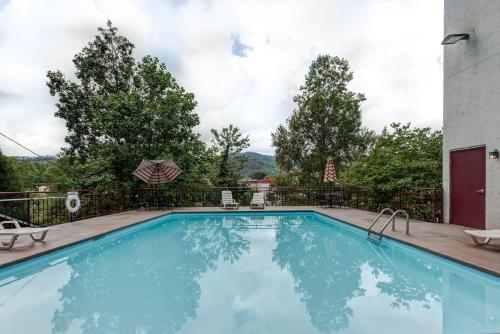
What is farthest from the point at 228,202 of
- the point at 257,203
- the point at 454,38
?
the point at 454,38

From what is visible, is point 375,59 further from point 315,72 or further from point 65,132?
point 65,132

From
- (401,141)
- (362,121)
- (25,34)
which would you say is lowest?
(401,141)

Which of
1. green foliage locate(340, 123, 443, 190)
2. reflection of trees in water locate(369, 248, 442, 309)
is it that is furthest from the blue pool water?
green foliage locate(340, 123, 443, 190)

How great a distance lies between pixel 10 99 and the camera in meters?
16.6

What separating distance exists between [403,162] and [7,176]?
21780 mm

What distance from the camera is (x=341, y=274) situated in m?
4.38

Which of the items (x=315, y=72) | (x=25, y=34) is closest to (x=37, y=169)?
(x=25, y=34)

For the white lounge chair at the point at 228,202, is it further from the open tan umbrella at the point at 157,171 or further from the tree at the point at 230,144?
the tree at the point at 230,144

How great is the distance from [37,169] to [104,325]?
5076 centimetres

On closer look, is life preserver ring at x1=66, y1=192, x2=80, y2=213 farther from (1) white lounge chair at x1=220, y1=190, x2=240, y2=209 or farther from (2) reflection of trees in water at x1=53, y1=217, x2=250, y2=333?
(1) white lounge chair at x1=220, y1=190, x2=240, y2=209

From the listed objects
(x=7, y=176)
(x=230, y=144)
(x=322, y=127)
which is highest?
(x=322, y=127)

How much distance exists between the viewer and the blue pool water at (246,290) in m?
2.83

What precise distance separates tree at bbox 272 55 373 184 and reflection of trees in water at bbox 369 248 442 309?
15923 mm

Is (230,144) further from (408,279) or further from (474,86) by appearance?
(408,279)
